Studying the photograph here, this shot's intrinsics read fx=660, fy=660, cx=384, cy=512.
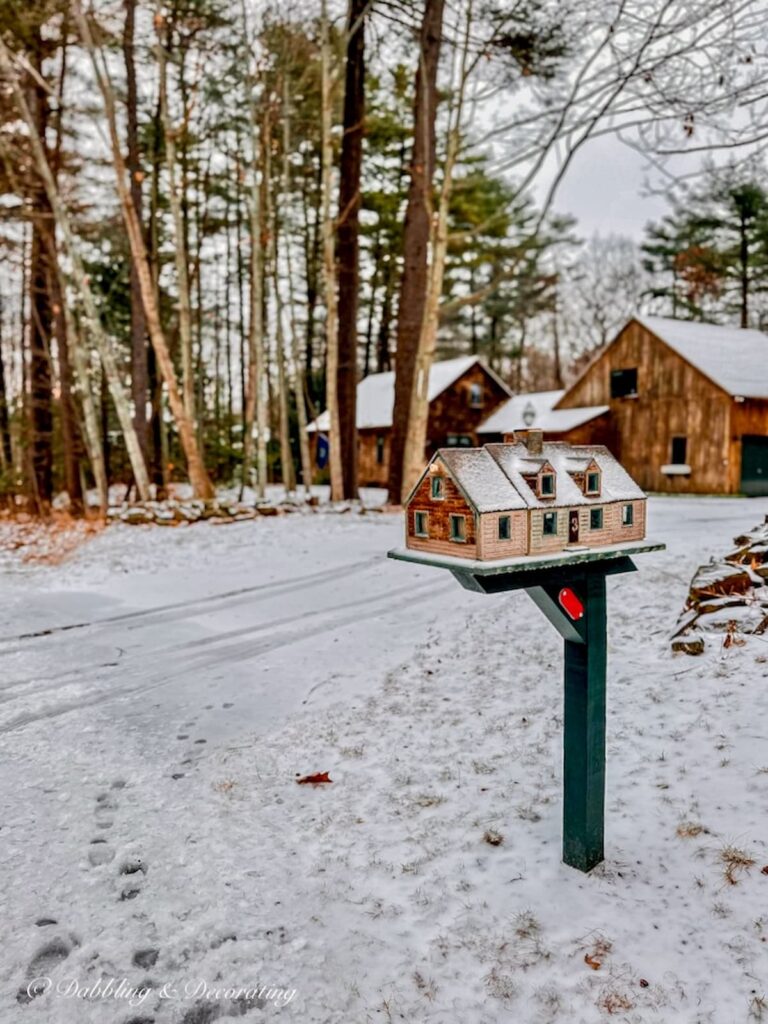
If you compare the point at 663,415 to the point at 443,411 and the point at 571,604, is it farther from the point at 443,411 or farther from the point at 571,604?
the point at 571,604

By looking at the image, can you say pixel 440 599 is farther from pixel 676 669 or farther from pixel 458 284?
pixel 458 284

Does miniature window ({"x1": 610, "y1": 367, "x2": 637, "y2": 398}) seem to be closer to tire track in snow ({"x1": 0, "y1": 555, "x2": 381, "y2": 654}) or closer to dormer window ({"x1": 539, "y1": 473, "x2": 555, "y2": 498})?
tire track in snow ({"x1": 0, "y1": 555, "x2": 381, "y2": 654})

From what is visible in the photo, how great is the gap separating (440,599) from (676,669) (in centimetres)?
337

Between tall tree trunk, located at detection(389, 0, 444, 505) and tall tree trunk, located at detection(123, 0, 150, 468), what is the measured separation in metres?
6.54

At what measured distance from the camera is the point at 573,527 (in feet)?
9.79

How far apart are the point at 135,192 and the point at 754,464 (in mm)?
18414

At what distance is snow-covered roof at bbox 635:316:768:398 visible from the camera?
1890cm

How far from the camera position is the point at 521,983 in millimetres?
2676

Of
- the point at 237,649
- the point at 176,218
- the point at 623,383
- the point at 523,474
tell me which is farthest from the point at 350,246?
the point at 523,474

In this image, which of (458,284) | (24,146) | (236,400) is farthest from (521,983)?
(236,400)

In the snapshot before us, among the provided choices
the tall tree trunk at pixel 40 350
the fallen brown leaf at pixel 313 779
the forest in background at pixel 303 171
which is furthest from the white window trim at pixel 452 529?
the tall tree trunk at pixel 40 350

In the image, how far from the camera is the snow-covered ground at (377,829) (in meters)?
2.69

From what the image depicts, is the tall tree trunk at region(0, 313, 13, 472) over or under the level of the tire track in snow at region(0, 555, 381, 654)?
over

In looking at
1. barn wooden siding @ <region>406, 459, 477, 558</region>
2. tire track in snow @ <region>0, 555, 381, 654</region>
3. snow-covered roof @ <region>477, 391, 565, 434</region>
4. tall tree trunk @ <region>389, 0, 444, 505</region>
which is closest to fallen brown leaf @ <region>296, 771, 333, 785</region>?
barn wooden siding @ <region>406, 459, 477, 558</region>
